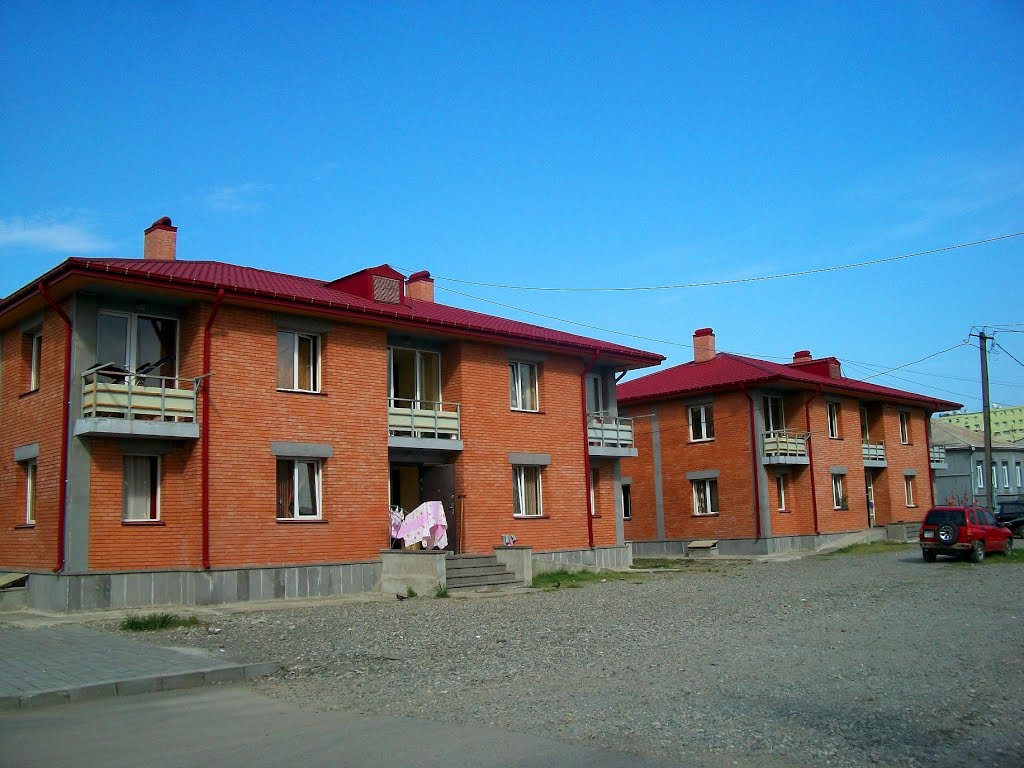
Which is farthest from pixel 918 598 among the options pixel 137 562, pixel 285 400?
pixel 137 562

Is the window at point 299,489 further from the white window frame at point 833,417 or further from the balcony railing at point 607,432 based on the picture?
the white window frame at point 833,417

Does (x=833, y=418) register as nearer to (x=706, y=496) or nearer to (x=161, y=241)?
(x=706, y=496)

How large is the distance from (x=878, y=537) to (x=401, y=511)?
23.9 m

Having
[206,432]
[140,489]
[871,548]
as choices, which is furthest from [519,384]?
[871,548]

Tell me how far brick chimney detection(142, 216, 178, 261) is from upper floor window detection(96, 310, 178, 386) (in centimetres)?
385

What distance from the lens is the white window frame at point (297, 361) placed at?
2034 cm

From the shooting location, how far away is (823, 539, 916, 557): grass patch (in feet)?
110

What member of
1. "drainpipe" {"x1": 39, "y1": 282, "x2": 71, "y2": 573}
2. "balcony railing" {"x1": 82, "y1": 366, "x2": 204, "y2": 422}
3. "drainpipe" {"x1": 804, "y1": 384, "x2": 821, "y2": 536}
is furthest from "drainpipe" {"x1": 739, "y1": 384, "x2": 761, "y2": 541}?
"drainpipe" {"x1": 39, "y1": 282, "x2": 71, "y2": 573}

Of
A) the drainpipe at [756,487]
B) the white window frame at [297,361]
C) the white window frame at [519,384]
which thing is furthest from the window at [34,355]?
the drainpipe at [756,487]

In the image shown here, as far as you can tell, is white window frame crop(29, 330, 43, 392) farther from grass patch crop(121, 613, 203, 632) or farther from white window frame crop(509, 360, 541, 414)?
white window frame crop(509, 360, 541, 414)

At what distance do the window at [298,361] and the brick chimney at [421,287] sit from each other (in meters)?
8.07

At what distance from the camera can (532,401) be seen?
25.9 metres

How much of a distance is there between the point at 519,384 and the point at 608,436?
3.77 meters

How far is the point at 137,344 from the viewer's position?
18.9 meters
